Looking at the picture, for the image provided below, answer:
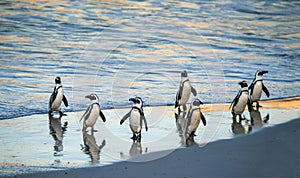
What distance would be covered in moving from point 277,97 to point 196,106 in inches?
121

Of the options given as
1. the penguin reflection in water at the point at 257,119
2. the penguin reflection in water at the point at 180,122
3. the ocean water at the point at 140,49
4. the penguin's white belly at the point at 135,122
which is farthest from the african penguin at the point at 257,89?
the penguin's white belly at the point at 135,122

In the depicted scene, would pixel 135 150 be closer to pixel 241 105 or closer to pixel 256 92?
pixel 241 105

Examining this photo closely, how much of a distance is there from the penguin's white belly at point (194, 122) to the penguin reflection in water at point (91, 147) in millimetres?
1095

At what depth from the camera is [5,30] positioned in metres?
18.1

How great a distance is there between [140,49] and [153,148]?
316 inches

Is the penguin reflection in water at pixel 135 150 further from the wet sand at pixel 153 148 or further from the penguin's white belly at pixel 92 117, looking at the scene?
the penguin's white belly at pixel 92 117

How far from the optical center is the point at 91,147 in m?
7.54

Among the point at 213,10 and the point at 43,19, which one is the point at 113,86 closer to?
the point at 43,19

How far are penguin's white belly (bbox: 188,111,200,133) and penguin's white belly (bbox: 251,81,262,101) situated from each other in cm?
188

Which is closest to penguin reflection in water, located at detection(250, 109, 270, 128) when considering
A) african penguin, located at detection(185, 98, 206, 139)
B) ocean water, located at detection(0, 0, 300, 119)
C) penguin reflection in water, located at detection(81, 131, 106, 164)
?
african penguin, located at detection(185, 98, 206, 139)

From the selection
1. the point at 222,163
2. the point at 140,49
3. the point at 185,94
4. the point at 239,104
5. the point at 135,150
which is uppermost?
the point at 140,49

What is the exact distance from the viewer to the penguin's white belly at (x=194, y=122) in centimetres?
812

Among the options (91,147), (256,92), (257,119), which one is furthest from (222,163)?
(256,92)

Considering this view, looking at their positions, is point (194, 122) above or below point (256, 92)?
below
